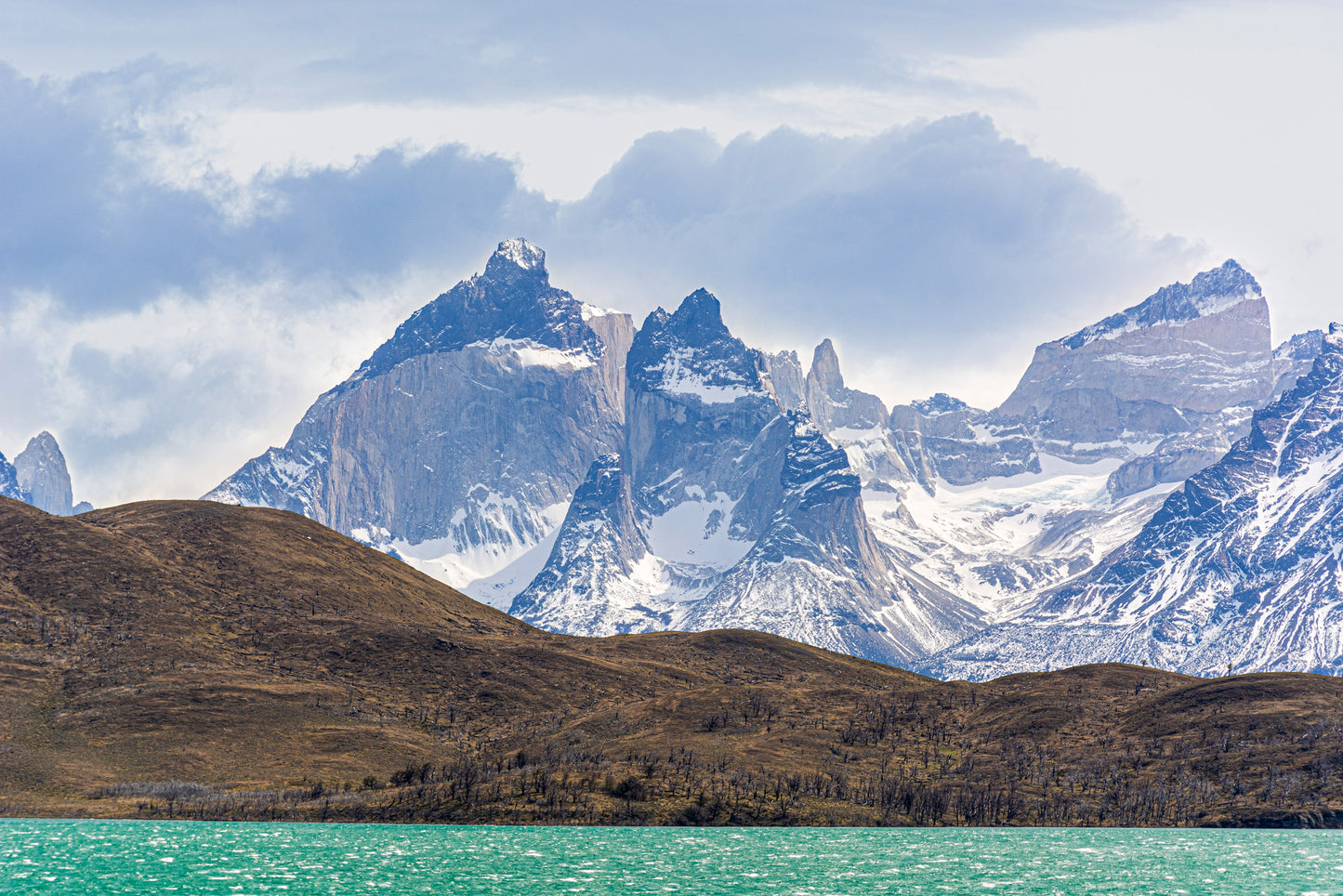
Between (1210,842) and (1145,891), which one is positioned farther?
(1210,842)

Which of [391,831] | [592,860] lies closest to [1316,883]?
[592,860]

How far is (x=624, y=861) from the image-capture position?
479 ft

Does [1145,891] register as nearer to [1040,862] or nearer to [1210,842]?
[1040,862]

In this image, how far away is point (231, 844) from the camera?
154 m

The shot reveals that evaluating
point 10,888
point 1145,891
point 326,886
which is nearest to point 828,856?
point 1145,891

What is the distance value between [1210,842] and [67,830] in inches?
5428

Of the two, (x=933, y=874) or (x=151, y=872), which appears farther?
(x=933, y=874)

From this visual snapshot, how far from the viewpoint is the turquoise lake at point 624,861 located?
124 metres

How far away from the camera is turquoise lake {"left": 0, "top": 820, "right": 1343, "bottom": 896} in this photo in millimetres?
124000

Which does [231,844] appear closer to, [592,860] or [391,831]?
[391,831]

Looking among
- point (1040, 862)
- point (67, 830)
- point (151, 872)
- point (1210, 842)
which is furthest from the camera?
point (1210, 842)

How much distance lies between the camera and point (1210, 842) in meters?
184

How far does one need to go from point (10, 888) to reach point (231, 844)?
40.6 meters

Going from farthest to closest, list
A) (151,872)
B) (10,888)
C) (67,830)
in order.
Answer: (67,830)
(151,872)
(10,888)
